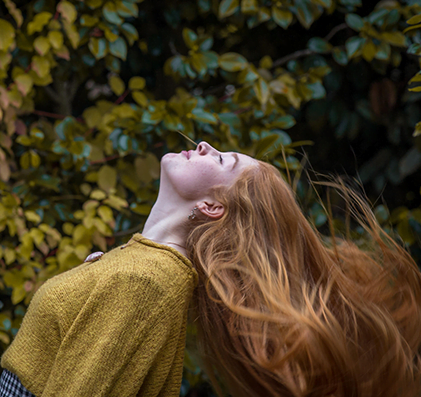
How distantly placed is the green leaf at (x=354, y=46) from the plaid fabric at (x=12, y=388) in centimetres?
143

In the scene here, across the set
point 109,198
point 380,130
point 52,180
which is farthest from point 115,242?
point 380,130

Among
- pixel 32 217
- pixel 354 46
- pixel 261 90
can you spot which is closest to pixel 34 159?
pixel 32 217

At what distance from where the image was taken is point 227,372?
1.09 metres

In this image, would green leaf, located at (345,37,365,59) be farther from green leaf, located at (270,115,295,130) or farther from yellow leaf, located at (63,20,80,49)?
yellow leaf, located at (63,20,80,49)

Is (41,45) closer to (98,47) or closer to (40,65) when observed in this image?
(40,65)

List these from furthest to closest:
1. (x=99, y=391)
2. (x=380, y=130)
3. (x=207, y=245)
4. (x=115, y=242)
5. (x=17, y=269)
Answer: (x=380, y=130)
(x=115, y=242)
(x=17, y=269)
(x=207, y=245)
(x=99, y=391)

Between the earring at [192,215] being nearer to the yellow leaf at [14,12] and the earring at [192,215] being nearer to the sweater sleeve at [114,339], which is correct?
the sweater sleeve at [114,339]

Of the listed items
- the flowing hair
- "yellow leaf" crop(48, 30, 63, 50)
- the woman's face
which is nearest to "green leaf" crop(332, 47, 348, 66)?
the flowing hair

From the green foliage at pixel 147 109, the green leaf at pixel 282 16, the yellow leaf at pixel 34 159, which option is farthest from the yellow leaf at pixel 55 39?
the green leaf at pixel 282 16

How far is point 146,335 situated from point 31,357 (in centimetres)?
28

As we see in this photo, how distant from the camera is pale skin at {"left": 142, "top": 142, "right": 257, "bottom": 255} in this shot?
3.58 feet

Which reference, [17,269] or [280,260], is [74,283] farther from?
[17,269]

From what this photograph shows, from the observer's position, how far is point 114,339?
927 mm

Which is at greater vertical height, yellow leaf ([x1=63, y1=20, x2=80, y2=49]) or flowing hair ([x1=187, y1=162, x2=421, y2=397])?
yellow leaf ([x1=63, y1=20, x2=80, y2=49])
